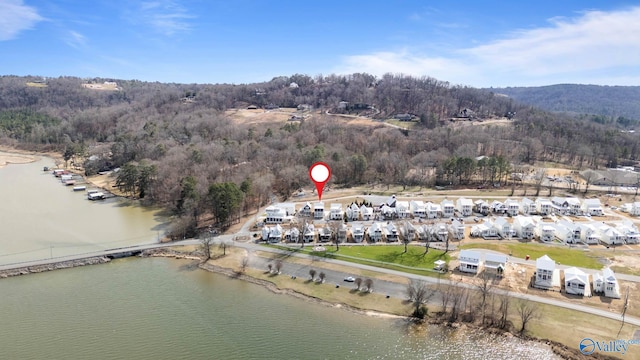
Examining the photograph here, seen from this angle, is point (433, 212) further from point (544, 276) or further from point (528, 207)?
point (544, 276)

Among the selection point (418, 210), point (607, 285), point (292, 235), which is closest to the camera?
point (607, 285)

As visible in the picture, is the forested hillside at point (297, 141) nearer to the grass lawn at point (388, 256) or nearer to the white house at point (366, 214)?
the grass lawn at point (388, 256)

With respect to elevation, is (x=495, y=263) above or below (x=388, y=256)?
above

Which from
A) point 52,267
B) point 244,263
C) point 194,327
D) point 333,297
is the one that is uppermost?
point 244,263

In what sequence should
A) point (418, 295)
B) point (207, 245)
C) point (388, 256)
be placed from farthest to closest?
point (207, 245)
point (388, 256)
point (418, 295)

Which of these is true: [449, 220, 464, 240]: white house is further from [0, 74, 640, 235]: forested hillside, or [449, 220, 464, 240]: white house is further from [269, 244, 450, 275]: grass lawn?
[0, 74, 640, 235]: forested hillside

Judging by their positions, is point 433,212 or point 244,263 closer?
point 244,263

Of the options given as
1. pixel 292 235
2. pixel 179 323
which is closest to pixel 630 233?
pixel 292 235
